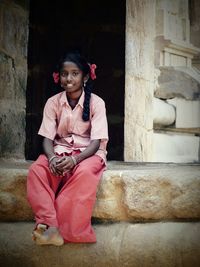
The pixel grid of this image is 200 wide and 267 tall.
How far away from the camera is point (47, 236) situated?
7.34 feet

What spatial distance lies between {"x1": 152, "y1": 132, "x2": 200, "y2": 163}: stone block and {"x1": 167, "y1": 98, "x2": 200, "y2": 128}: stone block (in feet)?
0.36

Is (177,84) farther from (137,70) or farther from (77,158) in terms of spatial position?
(77,158)

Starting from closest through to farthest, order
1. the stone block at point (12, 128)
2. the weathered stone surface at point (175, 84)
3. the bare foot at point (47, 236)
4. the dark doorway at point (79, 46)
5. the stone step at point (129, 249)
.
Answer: the bare foot at point (47, 236), the stone step at point (129, 249), the stone block at point (12, 128), the dark doorway at point (79, 46), the weathered stone surface at point (175, 84)

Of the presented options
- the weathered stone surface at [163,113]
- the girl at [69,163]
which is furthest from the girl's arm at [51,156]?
the weathered stone surface at [163,113]

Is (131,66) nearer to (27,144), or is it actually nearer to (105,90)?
(105,90)

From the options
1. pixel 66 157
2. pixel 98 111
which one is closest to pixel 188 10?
pixel 98 111

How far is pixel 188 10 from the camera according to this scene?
468cm

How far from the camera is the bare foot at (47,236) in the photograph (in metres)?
2.23

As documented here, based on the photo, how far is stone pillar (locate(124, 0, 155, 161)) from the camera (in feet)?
10.9

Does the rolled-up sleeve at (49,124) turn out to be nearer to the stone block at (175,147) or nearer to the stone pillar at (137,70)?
the stone pillar at (137,70)

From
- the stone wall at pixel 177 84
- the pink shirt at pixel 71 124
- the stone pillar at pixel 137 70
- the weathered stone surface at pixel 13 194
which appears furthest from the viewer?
the stone wall at pixel 177 84

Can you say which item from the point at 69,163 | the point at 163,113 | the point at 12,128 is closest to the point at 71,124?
the point at 69,163

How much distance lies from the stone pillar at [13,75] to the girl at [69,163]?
1.52 ft

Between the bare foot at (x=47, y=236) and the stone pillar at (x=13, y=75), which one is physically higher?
the stone pillar at (x=13, y=75)
